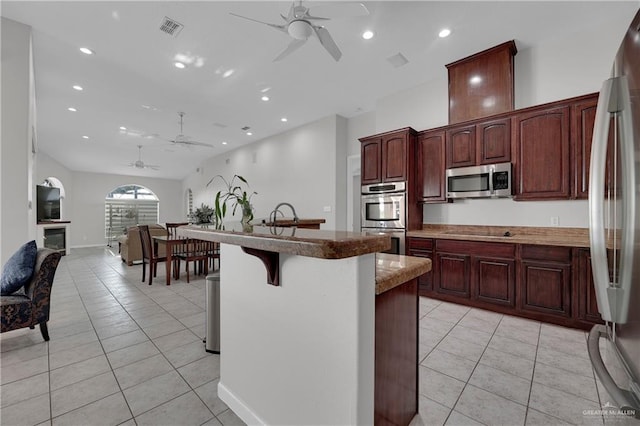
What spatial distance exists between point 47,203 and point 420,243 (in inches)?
345

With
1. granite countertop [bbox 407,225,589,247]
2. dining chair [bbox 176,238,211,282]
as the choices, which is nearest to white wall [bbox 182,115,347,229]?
granite countertop [bbox 407,225,589,247]

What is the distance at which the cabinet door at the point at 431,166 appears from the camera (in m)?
3.77

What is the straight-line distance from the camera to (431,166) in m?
3.88

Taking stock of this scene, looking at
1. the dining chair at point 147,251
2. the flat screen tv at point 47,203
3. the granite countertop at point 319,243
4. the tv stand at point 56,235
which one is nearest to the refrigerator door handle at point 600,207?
the granite countertop at point 319,243

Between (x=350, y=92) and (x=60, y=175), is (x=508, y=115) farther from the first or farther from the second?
(x=60, y=175)

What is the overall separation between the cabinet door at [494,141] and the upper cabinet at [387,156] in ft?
2.99

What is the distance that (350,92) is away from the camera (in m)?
4.66

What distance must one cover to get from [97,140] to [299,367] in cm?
917

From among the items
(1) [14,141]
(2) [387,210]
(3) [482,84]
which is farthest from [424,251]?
(1) [14,141]

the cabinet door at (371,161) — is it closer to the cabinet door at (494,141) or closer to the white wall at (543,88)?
the white wall at (543,88)

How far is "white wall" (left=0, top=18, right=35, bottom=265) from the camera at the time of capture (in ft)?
9.00

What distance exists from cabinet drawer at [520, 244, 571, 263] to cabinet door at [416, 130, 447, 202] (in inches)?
45.9

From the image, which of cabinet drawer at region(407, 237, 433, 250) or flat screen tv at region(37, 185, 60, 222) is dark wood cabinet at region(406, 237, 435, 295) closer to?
cabinet drawer at region(407, 237, 433, 250)

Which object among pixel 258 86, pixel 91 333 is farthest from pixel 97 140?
pixel 91 333
